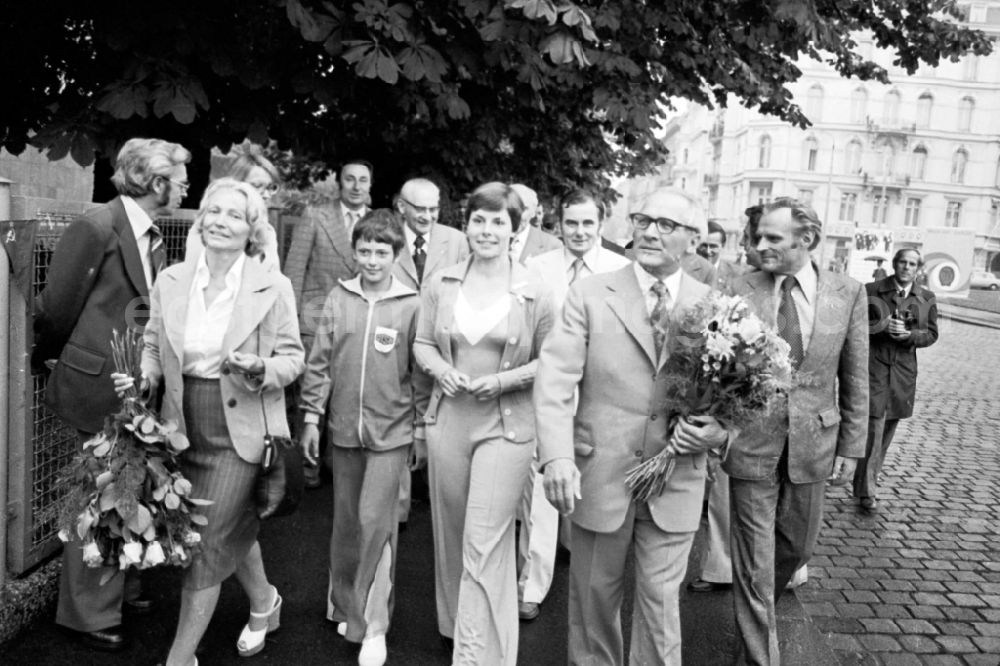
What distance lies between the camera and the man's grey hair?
13.9 feet

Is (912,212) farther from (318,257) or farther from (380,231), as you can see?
(380,231)

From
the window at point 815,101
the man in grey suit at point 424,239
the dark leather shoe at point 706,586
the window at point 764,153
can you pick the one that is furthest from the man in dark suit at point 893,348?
the window at point 815,101

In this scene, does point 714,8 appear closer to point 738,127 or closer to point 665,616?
point 665,616

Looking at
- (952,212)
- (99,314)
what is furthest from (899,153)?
(99,314)

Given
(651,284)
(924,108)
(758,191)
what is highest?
(924,108)

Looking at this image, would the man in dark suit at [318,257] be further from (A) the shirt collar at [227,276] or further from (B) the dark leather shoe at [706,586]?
(B) the dark leather shoe at [706,586]

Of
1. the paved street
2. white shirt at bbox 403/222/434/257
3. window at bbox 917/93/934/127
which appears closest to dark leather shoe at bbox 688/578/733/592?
the paved street

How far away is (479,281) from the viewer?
4238 millimetres

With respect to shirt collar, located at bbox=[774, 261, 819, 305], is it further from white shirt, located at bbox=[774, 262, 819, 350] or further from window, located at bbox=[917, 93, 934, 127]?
window, located at bbox=[917, 93, 934, 127]

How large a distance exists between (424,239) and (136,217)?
2627mm

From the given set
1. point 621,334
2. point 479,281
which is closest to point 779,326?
point 621,334

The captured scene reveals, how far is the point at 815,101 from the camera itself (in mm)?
74438

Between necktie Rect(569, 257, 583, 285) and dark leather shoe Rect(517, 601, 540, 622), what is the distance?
6.76 feet

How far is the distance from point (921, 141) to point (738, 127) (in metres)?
15.4
